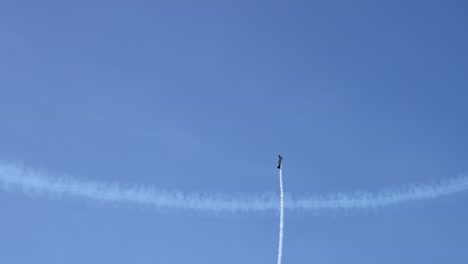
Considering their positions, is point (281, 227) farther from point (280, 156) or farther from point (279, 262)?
point (280, 156)

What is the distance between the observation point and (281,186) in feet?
342

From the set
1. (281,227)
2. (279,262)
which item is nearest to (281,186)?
(281,227)

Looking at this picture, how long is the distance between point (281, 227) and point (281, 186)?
19228 millimetres

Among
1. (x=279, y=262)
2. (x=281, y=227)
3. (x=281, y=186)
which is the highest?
(x=281, y=186)

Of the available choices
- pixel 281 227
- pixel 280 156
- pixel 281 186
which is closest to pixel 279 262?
pixel 281 227

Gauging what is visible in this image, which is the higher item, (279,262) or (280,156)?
(280,156)

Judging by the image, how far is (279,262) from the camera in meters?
112

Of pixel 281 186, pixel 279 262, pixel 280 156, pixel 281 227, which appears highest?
pixel 280 156

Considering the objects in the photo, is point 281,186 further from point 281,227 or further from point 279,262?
point 279,262

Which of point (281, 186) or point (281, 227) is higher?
point (281, 186)

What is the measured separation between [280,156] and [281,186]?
11.6 m

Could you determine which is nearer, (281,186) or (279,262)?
(281,186)

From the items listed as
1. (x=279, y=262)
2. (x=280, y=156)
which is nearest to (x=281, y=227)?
(x=279, y=262)

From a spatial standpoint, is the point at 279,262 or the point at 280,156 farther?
the point at 279,262
